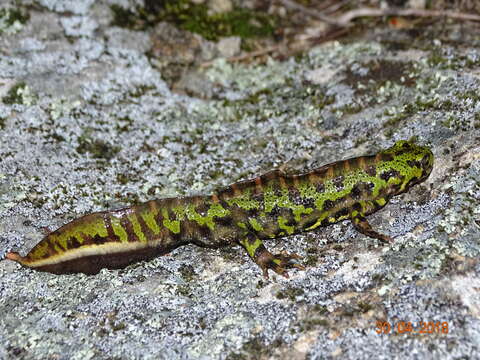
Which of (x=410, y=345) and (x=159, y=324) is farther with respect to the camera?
(x=159, y=324)

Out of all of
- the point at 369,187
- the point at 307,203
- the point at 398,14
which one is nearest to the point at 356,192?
the point at 369,187

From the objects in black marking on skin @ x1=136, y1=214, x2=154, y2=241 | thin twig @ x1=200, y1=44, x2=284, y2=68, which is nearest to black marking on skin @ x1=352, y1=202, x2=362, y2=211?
black marking on skin @ x1=136, y1=214, x2=154, y2=241

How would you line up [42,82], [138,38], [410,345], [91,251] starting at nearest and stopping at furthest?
[410,345]
[91,251]
[42,82]
[138,38]

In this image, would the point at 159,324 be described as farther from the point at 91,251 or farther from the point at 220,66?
the point at 220,66

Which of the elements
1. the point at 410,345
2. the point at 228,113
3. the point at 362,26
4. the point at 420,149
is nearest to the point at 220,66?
the point at 228,113

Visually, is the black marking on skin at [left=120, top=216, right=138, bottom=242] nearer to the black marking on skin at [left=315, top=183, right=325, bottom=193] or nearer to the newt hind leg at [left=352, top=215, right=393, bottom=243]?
the black marking on skin at [left=315, top=183, right=325, bottom=193]
